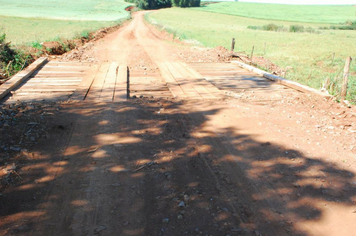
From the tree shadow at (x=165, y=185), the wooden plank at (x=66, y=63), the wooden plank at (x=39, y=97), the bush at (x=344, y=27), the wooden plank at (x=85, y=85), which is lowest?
the tree shadow at (x=165, y=185)

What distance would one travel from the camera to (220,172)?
3.45 m

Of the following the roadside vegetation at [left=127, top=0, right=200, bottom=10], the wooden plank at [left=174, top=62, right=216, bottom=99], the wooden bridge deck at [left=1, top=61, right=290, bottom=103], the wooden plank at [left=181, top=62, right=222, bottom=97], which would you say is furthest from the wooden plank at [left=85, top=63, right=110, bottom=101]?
the roadside vegetation at [left=127, top=0, right=200, bottom=10]

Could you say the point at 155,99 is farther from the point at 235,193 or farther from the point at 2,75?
the point at 2,75

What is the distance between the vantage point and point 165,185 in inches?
125

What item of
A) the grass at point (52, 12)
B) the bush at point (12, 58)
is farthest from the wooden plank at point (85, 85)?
the grass at point (52, 12)

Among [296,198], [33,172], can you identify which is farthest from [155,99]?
[296,198]

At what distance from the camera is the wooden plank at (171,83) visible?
6426 millimetres

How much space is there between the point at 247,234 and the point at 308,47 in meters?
25.4

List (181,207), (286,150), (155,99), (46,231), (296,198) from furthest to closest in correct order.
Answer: (155,99) → (286,150) → (296,198) → (181,207) → (46,231)

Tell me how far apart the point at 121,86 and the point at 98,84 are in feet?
1.93

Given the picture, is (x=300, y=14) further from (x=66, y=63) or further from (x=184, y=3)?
(x=66, y=63)

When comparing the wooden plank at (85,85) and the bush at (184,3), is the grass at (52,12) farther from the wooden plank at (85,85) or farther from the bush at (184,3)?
the wooden plank at (85,85)

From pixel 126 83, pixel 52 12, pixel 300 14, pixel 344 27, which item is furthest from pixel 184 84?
pixel 300 14

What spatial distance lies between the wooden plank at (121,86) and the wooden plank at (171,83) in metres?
1.01
